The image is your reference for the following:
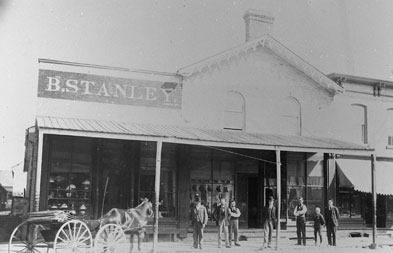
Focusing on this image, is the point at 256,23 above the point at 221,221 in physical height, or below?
above

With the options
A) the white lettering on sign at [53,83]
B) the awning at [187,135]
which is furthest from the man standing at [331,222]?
the white lettering on sign at [53,83]

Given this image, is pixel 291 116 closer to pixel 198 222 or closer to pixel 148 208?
pixel 198 222

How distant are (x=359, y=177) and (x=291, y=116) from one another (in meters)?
3.51

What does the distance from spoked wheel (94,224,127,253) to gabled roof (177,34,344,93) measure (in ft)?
21.9

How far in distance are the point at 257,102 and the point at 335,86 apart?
10.9 feet

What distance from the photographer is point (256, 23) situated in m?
19.0

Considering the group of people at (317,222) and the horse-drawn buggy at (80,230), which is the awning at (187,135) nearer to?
the group of people at (317,222)

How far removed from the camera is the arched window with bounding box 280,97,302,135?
1847cm

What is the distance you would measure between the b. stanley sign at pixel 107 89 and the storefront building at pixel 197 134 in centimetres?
3

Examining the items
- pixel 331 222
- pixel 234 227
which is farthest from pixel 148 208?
pixel 331 222

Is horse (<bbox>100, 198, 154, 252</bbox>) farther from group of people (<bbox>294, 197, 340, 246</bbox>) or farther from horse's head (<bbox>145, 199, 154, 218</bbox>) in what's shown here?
group of people (<bbox>294, 197, 340, 246</bbox>)

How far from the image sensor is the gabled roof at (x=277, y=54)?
55.5 ft

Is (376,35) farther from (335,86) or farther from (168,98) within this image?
(168,98)

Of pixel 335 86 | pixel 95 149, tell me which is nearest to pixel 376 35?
pixel 335 86
